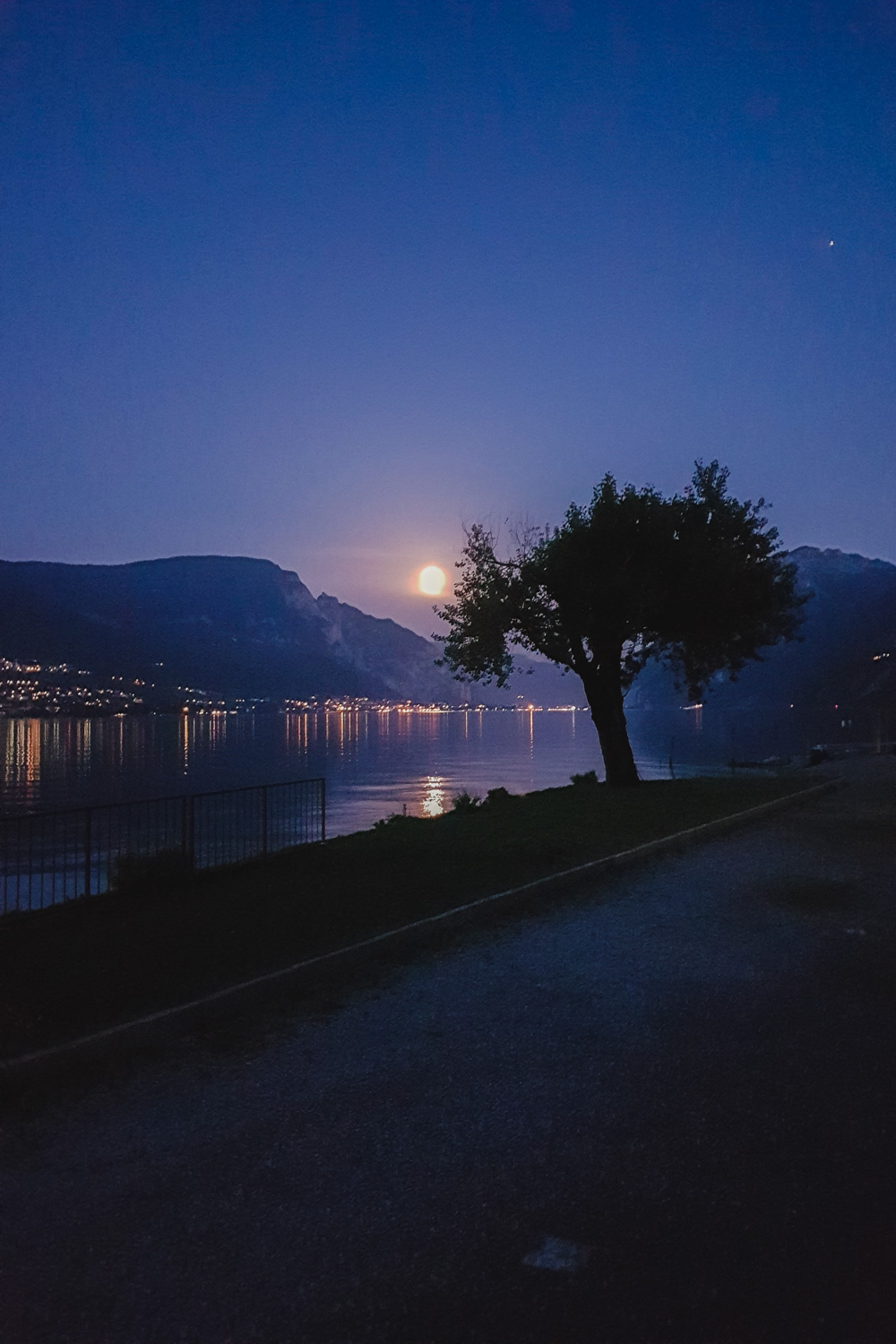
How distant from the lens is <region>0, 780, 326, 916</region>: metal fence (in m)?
12.7

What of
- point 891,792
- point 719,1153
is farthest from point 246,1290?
point 891,792

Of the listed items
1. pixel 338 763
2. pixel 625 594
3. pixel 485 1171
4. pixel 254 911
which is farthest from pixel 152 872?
pixel 338 763

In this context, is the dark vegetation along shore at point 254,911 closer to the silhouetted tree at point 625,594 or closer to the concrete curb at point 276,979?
the concrete curb at point 276,979

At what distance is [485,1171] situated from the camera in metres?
4.72

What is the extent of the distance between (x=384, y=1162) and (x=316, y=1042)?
6.55 feet

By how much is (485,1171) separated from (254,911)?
21.7 ft

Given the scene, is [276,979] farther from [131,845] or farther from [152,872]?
[131,845]

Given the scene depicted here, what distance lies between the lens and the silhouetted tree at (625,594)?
26.6 metres

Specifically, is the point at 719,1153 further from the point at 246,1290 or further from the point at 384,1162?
the point at 246,1290

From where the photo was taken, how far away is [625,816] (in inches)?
Result: 778

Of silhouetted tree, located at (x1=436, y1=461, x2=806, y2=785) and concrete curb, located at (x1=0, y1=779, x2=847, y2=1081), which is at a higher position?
silhouetted tree, located at (x1=436, y1=461, x2=806, y2=785)

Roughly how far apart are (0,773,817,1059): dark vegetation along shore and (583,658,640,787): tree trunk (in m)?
8.44

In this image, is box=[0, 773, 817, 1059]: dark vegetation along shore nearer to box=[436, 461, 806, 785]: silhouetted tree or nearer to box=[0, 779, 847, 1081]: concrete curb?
box=[0, 779, 847, 1081]: concrete curb

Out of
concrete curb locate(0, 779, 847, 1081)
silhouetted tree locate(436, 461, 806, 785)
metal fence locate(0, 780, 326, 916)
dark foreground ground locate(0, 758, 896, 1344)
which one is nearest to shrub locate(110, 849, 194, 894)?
metal fence locate(0, 780, 326, 916)
